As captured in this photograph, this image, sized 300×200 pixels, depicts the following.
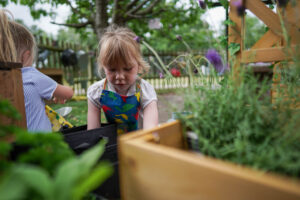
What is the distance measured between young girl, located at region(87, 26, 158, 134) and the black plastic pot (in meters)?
0.31

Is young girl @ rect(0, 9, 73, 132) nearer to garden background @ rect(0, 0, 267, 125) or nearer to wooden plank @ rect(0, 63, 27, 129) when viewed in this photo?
wooden plank @ rect(0, 63, 27, 129)

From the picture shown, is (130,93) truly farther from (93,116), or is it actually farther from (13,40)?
(13,40)

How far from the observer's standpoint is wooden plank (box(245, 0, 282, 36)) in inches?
57.1

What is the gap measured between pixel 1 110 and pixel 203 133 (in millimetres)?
567

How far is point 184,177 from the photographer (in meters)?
0.49

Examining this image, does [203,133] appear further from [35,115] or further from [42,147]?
[35,115]

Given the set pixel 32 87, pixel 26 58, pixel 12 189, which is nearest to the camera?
pixel 12 189

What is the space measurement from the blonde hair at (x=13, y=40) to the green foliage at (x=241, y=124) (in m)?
1.29

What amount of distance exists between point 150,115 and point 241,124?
1141 mm

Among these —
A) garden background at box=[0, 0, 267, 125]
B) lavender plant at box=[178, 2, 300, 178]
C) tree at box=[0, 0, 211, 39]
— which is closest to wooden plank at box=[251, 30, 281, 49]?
lavender plant at box=[178, 2, 300, 178]

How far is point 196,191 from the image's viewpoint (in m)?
0.48

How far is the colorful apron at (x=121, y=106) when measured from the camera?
1.97 metres

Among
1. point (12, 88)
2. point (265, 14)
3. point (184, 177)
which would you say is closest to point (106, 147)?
point (12, 88)

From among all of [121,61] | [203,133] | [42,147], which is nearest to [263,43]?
[121,61]
